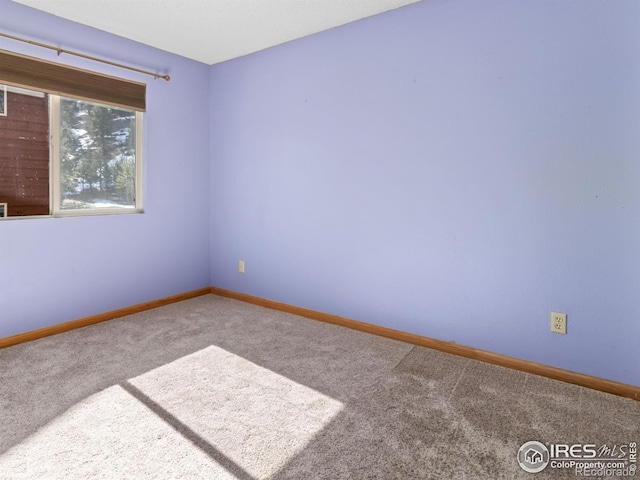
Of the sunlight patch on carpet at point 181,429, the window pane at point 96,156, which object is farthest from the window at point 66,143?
the sunlight patch on carpet at point 181,429

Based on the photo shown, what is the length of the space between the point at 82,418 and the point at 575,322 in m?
2.59

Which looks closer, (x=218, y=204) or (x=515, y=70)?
(x=515, y=70)

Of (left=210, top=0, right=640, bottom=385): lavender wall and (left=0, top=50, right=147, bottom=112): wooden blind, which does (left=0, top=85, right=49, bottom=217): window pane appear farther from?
(left=210, top=0, right=640, bottom=385): lavender wall

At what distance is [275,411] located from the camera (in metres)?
1.89

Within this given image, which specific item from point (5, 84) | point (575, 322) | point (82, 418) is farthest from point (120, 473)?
point (5, 84)

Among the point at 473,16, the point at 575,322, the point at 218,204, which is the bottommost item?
the point at 575,322

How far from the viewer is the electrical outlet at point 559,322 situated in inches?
86.8

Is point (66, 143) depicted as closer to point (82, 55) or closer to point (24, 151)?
point (24, 151)

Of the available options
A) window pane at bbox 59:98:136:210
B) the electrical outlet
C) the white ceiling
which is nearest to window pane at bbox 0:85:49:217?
window pane at bbox 59:98:136:210

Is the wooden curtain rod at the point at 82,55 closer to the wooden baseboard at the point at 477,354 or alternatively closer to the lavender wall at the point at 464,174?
the lavender wall at the point at 464,174

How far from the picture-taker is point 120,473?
146cm

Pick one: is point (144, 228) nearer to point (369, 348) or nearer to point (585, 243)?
Result: point (369, 348)

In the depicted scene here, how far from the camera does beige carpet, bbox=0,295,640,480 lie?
4.97 ft

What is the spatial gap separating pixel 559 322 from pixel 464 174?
1034 mm
